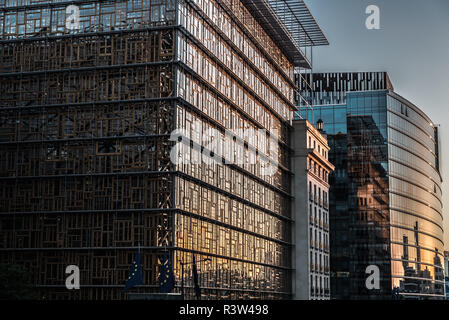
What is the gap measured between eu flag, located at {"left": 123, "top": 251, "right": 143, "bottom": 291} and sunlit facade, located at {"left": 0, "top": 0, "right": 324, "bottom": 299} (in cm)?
340

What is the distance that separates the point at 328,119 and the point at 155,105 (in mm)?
97948

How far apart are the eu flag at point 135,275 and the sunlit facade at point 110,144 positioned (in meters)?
3.40

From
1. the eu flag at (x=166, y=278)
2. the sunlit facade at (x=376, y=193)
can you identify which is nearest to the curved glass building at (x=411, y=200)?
the sunlit facade at (x=376, y=193)

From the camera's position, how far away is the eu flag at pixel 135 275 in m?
54.2

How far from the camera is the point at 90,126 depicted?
63531 millimetres

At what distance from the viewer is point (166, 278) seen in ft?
180

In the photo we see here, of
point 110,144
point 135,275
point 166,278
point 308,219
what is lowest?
point 166,278

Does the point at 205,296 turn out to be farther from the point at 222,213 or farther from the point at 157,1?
the point at 157,1

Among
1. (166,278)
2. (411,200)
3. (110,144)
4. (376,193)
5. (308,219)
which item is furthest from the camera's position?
(411,200)

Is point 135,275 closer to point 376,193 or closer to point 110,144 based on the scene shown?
point 110,144

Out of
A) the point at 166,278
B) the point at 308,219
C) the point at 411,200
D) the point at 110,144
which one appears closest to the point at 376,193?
the point at 411,200

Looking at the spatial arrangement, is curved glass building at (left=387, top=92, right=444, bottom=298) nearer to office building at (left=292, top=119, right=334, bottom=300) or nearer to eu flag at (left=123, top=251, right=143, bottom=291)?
office building at (left=292, top=119, right=334, bottom=300)

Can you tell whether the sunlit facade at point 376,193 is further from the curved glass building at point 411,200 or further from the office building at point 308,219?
the office building at point 308,219

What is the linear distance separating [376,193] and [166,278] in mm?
105224
